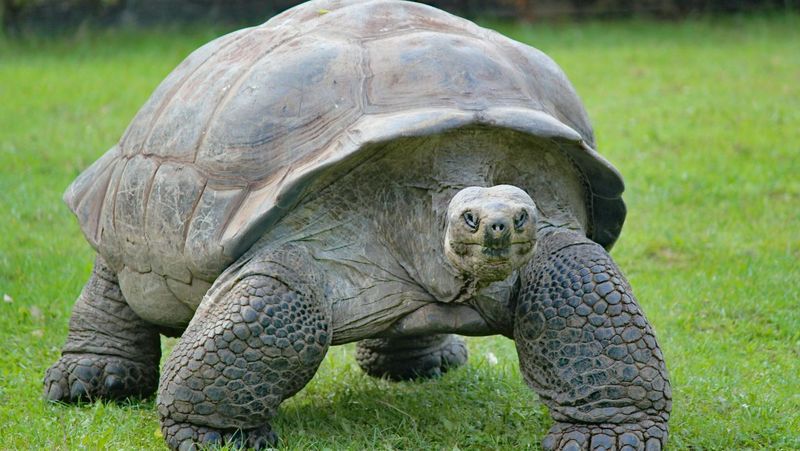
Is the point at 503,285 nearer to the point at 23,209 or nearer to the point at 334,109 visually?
the point at 334,109

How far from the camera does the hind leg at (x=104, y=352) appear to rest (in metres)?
4.38

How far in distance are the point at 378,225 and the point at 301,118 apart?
1.38 ft

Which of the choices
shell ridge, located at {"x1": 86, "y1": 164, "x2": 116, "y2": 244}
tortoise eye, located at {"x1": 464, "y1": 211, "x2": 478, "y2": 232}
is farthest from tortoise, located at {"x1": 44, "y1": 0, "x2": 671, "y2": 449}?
shell ridge, located at {"x1": 86, "y1": 164, "x2": 116, "y2": 244}

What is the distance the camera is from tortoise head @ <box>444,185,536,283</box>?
10.3 ft

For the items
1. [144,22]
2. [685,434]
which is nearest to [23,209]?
[685,434]

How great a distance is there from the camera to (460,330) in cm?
366

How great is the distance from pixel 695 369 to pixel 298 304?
1.92m

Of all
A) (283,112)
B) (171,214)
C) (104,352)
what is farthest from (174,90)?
(104,352)

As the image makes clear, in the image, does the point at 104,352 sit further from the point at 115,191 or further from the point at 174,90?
the point at 174,90

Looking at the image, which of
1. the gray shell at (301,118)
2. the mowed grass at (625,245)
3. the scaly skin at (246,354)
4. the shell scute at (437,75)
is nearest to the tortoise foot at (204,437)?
the scaly skin at (246,354)

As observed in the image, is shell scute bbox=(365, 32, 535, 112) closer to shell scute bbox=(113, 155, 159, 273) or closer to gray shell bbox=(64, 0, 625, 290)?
gray shell bbox=(64, 0, 625, 290)

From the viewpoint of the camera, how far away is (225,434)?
11.7ft

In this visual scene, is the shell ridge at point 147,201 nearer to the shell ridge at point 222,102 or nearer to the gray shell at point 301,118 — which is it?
the gray shell at point 301,118

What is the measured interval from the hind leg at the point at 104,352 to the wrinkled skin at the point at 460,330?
0.86 m
